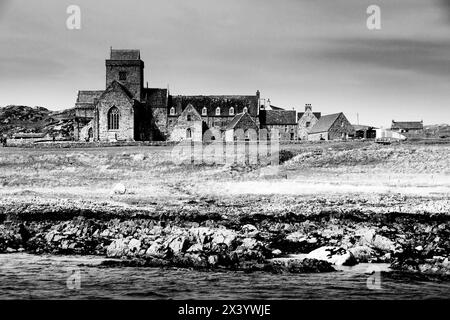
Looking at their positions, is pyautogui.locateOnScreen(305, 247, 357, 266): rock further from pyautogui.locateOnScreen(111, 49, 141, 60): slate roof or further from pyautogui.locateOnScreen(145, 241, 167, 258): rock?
pyautogui.locateOnScreen(111, 49, 141, 60): slate roof

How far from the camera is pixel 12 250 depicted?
813 inches

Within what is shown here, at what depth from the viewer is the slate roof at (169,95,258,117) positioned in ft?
273

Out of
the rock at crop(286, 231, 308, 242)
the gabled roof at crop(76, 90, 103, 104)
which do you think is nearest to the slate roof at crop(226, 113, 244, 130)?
the gabled roof at crop(76, 90, 103, 104)

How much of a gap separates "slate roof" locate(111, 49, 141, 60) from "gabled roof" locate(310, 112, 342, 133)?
2815cm

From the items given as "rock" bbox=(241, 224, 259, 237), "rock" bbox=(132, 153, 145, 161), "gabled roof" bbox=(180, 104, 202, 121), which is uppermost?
"gabled roof" bbox=(180, 104, 202, 121)

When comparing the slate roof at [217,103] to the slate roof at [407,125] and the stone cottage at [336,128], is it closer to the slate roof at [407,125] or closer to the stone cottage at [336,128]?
the stone cottage at [336,128]

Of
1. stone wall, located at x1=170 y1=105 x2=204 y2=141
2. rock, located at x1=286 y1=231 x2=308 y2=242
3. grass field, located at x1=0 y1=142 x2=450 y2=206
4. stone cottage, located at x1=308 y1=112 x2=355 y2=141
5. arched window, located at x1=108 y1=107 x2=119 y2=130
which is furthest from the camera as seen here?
stone wall, located at x1=170 y1=105 x2=204 y2=141

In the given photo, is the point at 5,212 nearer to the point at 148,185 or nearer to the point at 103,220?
the point at 103,220

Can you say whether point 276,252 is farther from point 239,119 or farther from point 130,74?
point 130,74

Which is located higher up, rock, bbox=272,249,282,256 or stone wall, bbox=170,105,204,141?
stone wall, bbox=170,105,204,141

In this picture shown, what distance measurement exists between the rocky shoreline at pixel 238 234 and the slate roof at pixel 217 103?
5446 centimetres

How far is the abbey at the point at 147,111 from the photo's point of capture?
74375 millimetres
